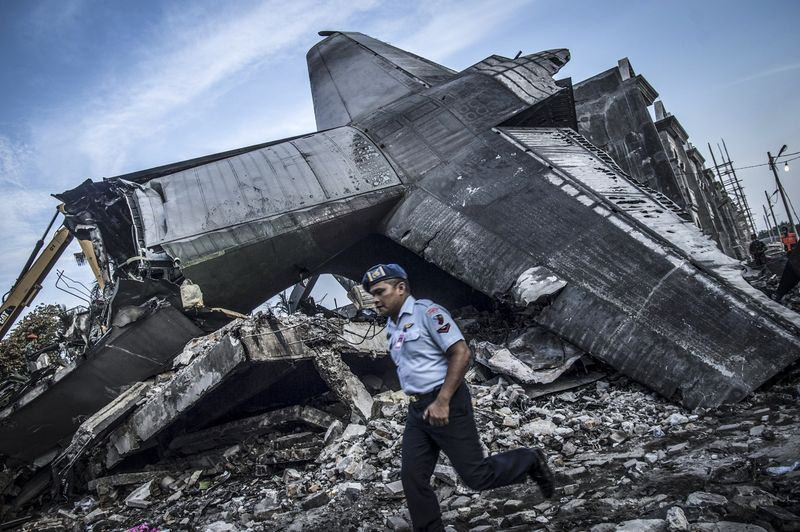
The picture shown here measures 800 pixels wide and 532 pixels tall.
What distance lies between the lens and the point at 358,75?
9570 mm

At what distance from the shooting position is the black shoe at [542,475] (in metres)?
2.18

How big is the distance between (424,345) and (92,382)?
195 inches

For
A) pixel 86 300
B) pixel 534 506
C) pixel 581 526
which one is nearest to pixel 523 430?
pixel 534 506

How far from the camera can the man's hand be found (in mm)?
1967

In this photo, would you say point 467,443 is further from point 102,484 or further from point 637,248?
point 102,484

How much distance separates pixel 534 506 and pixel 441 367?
1046 mm

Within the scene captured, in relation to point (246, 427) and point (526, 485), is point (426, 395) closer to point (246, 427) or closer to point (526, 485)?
point (526, 485)

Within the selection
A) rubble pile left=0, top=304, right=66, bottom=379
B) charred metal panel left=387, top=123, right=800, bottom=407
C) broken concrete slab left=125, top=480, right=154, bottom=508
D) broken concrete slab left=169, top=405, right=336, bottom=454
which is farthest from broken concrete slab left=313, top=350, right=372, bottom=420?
rubble pile left=0, top=304, right=66, bottom=379

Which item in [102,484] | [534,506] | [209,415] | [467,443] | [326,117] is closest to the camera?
[467,443]

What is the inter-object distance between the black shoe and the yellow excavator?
32.9ft

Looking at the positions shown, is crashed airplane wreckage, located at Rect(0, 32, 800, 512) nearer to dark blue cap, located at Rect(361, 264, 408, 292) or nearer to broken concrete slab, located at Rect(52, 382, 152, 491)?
broken concrete slab, located at Rect(52, 382, 152, 491)

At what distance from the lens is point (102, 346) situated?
5.15 m

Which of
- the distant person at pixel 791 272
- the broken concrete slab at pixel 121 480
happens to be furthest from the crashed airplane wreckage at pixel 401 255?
the distant person at pixel 791 272

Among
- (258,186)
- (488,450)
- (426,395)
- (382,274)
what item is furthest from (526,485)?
(258,186)
